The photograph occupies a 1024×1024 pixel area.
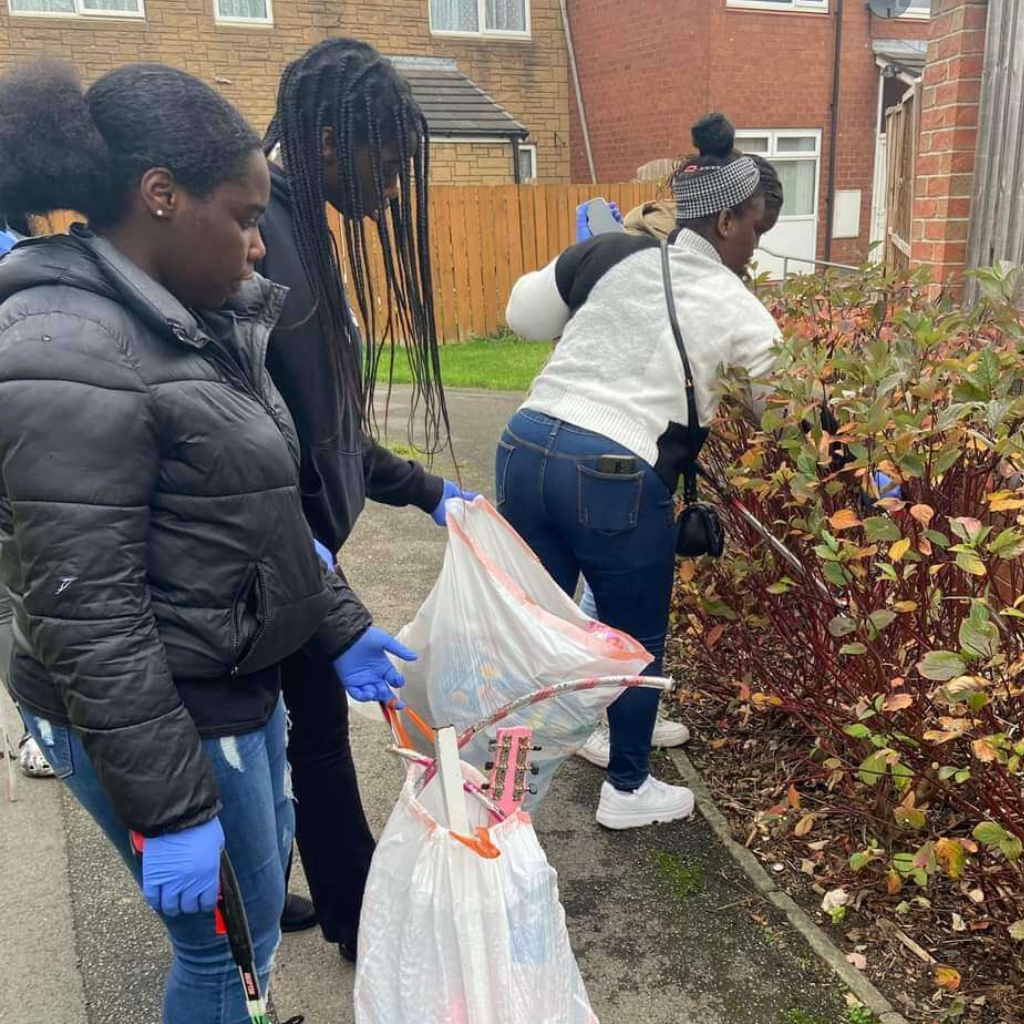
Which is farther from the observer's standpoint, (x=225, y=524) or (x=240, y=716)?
(x=240, y=716)

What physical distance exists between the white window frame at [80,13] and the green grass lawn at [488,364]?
21.1 feet

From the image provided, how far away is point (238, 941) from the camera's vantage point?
155 centimetres

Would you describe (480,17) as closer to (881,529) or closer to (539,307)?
(539,307)

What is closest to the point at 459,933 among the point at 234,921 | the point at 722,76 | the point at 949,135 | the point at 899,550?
the point at 234,921

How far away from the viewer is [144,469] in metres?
1.35

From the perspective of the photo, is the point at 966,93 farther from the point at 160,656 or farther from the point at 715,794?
the point at 160,656

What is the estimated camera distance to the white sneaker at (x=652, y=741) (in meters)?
3.30

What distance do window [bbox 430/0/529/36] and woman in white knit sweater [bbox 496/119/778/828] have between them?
1407 centimetres

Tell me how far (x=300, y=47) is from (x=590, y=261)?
13416 millimetres

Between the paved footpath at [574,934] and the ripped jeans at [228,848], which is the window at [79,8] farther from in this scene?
the ripped jeans at [228,848]

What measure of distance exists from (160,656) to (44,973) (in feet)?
5.22

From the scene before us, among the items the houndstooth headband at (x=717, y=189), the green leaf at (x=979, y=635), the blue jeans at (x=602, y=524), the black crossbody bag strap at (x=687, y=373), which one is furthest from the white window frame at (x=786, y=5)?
the green leaf at (x=979, y=635)

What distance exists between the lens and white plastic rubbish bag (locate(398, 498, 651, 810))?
2.18 metres

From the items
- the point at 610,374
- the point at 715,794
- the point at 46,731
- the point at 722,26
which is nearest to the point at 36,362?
the point at 46,731
